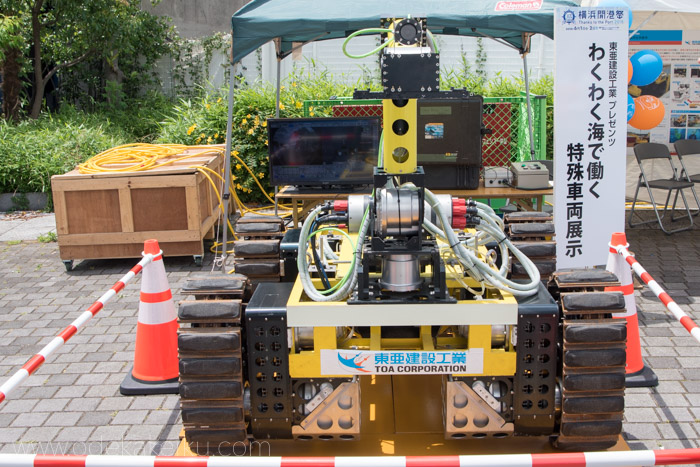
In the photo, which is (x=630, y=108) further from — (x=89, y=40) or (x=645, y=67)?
(x=89, y=40)

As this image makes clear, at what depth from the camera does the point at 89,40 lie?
15.3 meters

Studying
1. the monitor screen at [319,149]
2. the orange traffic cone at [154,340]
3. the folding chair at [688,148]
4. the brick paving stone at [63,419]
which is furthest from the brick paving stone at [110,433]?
the folding chair at [688,148]

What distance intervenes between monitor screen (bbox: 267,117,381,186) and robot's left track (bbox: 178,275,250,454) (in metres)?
4.50

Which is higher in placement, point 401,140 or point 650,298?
point 401,140

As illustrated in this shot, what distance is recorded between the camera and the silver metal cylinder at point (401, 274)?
13.2ft

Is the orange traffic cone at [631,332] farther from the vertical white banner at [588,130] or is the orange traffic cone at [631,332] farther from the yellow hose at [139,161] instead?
the yellow hose at [139,161]

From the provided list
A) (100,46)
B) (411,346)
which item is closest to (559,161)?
(411,346)

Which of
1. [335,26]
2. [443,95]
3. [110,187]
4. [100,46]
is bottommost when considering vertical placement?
[110,187]

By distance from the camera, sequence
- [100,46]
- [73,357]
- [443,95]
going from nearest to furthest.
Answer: [443,95]
[73,357]
[100,46]

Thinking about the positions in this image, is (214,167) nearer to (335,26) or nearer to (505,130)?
(335,26)

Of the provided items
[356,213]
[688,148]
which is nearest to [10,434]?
[356,213]

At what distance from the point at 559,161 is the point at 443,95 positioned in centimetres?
299

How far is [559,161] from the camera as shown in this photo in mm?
6773

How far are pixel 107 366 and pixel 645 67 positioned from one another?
7.65 meters
